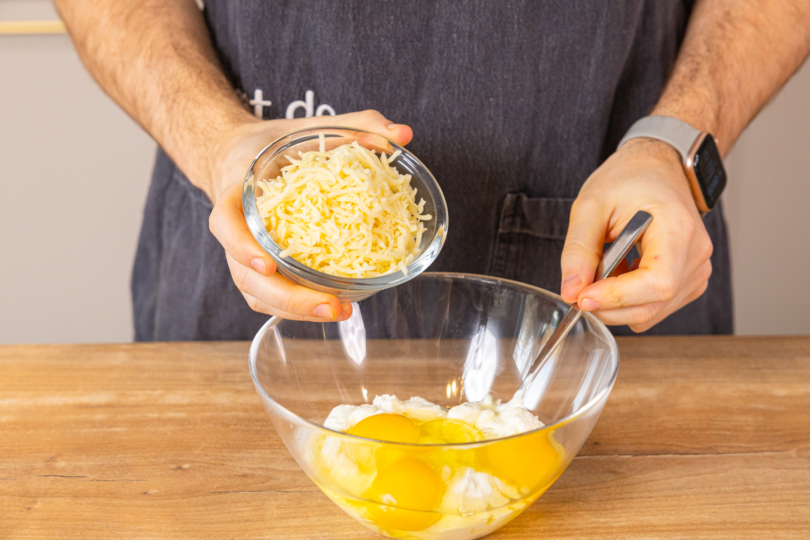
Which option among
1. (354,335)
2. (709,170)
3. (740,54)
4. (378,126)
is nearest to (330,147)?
(378,126)

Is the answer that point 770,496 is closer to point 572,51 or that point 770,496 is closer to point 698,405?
point 698,405

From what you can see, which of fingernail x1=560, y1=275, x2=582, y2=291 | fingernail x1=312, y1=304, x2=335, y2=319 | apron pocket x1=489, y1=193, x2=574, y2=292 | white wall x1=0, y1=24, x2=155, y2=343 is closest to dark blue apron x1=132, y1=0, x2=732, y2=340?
apron pocket x1=489, y1=193, x2=574, y2=292

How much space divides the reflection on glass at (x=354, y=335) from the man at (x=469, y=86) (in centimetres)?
29

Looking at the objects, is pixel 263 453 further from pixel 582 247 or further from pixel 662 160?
pixel 662 160

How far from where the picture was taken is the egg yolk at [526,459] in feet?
2.04

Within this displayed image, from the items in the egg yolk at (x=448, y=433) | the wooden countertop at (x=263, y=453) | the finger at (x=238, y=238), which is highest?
the finger at (x=238, y=238)

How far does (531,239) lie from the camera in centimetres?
128

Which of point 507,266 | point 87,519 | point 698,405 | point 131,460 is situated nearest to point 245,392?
point 131,460

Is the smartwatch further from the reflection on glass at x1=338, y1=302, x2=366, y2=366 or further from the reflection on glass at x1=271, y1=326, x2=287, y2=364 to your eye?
the reflection on glass at x1=271, y1=326, x2=287, y2=364

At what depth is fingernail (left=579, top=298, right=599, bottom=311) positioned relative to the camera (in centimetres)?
79

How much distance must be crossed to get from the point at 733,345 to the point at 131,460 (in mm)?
1029

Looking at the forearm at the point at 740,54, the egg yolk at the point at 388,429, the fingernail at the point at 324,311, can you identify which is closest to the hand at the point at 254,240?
the fingernail at the point at 324,311

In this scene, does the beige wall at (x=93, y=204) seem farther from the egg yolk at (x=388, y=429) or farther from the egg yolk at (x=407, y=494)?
the egg yolk at (x=407, y=494)

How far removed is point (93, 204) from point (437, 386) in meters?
2.13
